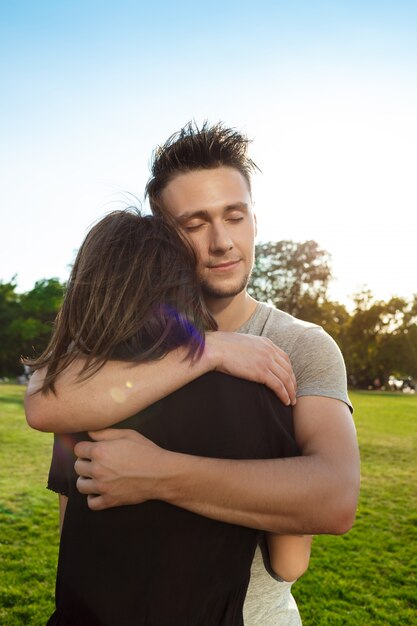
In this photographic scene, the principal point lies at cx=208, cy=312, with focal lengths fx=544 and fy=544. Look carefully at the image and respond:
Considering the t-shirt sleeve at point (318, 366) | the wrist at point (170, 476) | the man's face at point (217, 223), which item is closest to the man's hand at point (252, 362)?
the t-shirt sleeve at point (318, 366)

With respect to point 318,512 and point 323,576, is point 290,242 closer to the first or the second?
point 323,576

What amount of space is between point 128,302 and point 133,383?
9.6 inches

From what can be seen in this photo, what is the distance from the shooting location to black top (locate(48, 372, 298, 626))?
1.53m

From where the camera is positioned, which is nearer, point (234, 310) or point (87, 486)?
point (87, 486)

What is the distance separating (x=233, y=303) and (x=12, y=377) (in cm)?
6552

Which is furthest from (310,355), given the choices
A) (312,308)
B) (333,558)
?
(312,308)

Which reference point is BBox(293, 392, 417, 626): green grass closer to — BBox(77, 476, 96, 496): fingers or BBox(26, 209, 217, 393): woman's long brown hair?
BBox(77, 476, 96, 496): fingers

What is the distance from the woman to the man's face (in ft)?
3.65

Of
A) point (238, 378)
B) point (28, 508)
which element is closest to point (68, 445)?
point (238, 378)

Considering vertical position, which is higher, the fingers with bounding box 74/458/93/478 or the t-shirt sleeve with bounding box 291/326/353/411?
the t-shirt sleeve with bounding box 291/326/353/411

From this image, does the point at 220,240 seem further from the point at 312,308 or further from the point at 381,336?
the point at 381,336

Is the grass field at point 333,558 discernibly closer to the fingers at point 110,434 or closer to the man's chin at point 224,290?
the man's chin at point 224,290

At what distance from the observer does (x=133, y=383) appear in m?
1.63

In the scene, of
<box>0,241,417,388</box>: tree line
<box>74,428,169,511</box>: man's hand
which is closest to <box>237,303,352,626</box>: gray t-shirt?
<box>74,428,169,511</box>: man's hand
